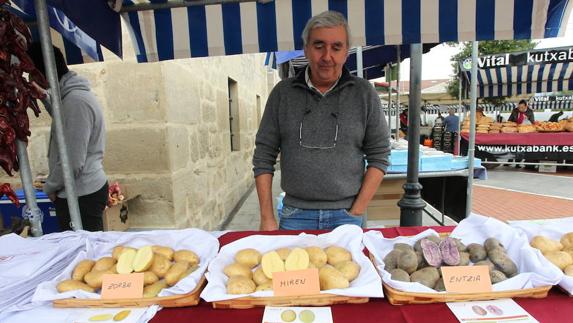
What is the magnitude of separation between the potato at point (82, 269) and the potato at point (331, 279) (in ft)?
2.42

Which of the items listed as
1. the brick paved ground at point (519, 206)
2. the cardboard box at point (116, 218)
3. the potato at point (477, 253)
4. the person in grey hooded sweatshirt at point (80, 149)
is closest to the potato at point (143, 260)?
the potato at point (477, 253)

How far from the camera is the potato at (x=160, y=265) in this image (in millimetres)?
1025

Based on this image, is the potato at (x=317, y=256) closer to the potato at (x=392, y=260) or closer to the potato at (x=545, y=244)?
the potato at (x=392, y=260)

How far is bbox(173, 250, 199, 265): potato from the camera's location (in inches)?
43.1

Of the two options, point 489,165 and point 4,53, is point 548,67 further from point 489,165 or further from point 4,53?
point 4,53

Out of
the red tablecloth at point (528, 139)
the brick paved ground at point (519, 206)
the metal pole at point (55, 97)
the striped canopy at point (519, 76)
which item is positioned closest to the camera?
the metal pole at point (55, 97)

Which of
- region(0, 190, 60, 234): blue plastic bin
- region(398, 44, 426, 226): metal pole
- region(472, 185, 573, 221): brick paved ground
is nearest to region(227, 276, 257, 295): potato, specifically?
region(398, 44, 426, 226): metal pole

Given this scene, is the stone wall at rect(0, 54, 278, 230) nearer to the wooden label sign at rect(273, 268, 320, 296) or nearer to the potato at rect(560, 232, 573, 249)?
the wooden label sign at rect(273, 268, 320, 296)

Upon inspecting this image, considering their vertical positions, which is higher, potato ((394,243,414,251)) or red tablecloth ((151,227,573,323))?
potato ((394,243,414,251))

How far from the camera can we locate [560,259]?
992 millimetres

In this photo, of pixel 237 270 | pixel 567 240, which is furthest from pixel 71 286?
pixel 567 240

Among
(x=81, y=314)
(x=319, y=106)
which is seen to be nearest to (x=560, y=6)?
(x=319, y=106)

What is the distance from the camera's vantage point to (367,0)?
1.93 m

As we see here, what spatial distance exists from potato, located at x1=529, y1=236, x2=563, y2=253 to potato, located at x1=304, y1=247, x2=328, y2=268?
708mm
